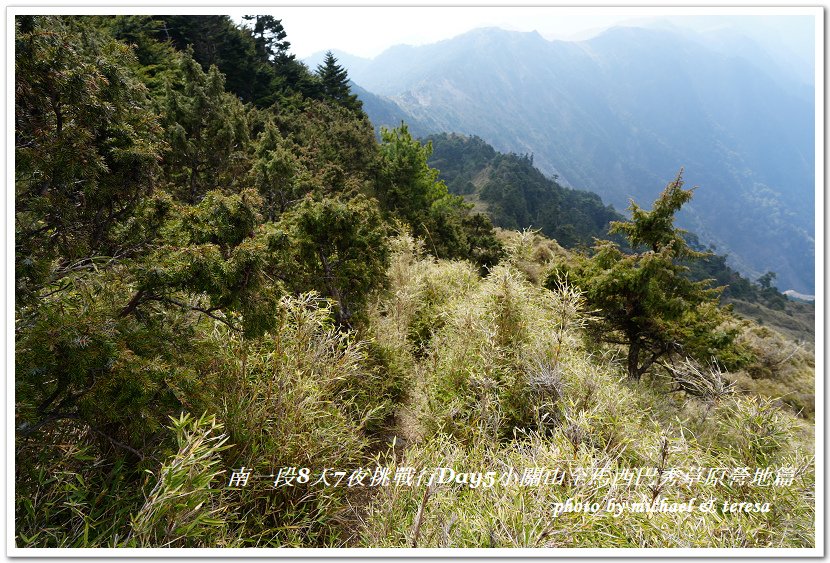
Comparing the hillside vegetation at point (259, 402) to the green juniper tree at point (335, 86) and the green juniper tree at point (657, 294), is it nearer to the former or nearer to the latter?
the green juniper tree at point (657, 294)

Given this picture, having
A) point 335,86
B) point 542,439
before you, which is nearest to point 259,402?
point 542,439

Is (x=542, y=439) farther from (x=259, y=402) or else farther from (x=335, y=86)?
(x=335, y=86)

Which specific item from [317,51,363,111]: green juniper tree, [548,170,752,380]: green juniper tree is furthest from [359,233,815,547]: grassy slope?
[317,51,363,111]: green juniper tree

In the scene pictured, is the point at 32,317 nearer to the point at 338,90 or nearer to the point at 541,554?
the point at 541,554

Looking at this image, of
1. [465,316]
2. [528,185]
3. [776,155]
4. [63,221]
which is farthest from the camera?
[776,155]

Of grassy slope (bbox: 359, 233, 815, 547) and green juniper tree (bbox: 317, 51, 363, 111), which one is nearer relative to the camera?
grassy slope (bbox: 359, 233, 815, 547)

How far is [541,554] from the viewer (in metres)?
2.40

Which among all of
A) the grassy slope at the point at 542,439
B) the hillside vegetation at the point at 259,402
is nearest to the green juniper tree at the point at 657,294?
the grassy slope at the point at 542,439

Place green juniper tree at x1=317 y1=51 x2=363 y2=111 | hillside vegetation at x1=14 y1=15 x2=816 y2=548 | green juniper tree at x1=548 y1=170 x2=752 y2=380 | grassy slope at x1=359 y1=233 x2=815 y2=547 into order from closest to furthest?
hillside vegetation at x1=14 y1=15 x2=816 y2=548, grassy slope at x1=359 y1=233 x2=815 y2=547, green juniper tree at x1=548 y1=170 x2=752 y2=380, green juniper tree at x1=317 y1=51 x2=363 y2=111

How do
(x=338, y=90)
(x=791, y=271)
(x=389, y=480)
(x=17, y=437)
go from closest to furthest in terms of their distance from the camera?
(x=17, y=437) < (x=389, y=480) < (x=338, y=90) < (x=791, y=271)

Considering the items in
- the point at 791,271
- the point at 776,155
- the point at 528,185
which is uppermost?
the point at 776,155

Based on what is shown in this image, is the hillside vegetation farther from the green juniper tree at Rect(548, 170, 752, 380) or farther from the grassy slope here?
the green juniper tree at Rect(548, 170, 752, 380)

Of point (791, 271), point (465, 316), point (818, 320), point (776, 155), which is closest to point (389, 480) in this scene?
point (465, 316)

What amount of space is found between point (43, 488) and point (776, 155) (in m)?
236
